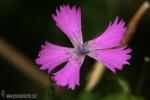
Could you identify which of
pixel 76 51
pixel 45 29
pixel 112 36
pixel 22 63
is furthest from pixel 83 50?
pixel 45 29

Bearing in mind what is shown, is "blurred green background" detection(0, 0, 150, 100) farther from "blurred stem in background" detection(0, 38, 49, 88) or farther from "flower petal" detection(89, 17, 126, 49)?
"flower petal" detection(89, 17, 126, 49)

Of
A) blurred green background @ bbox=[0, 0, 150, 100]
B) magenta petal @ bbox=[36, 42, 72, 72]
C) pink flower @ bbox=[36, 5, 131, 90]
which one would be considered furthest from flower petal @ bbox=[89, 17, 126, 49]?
blurred green background @ bbox=[0, 0, 150, 100]

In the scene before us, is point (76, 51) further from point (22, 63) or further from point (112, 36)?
point (22, 63)

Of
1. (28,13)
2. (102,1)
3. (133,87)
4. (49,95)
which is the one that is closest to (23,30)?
(28,13)

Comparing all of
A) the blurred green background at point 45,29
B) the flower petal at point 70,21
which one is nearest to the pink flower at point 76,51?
the flower petal at point 70,21

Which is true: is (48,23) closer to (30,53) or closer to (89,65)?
(30,53)

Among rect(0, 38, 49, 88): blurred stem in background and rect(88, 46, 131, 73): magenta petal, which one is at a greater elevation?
rect(0, 38, 49, 88): blurred stem in background

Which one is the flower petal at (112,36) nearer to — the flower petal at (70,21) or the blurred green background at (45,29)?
the flower petal at (70,21)
